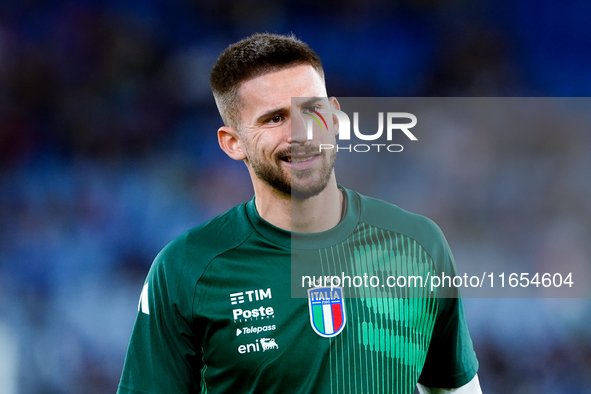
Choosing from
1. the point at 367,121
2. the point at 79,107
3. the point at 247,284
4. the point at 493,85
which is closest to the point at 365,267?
the point at 247,284

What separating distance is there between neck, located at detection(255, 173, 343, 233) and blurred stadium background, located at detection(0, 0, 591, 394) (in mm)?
1866

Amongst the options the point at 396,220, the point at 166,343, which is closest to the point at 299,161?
the point at 396,220

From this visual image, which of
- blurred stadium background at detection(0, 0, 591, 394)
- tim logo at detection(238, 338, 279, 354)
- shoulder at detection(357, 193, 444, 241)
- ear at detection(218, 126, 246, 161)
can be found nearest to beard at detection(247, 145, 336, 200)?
ear at detection(218, 126, 246, 161)

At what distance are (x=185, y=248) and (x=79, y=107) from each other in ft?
7.70

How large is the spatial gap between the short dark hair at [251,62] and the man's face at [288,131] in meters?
0.03

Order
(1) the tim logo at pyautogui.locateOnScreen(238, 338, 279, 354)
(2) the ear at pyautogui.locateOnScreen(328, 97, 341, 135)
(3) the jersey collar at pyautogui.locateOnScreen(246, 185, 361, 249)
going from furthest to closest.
A: (2) the ear at pyautogui.locateOnScreen(328, 97, 341, 135) < (3) the jersey collar at pyautogui.locateOnScreen(246, 185, 361, 249) < (1) the tim logo at pyautogui.locateOnScreen(238, 338, 279, 354)

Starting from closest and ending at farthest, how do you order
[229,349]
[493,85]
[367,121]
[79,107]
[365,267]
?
1. [229,349]
2. [365,267]
3. [367,121]
4. [493,85]
5. [79,107]

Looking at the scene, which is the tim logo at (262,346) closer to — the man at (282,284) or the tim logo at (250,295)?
the man at (282,284)

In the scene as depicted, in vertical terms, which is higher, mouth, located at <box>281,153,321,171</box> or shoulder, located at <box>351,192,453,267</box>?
mouth, located at <box>281,153,321,171</box>

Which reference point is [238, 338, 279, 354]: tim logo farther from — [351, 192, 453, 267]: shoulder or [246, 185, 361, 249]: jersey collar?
[351, 192, 453, 267]: shoulder

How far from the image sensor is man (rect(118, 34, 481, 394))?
168 centimetres

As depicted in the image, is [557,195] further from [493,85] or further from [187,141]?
[187,141]

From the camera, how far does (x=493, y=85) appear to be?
350cm

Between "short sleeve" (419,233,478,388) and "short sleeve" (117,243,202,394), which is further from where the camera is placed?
"short sleeve" (419,233,478,388)
